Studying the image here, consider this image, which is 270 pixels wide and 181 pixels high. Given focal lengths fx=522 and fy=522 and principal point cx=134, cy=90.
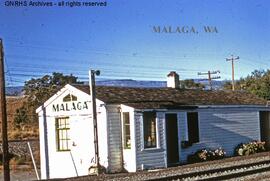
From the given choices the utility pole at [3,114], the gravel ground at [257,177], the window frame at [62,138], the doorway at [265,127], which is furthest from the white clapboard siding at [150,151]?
the doorway at [265,127]

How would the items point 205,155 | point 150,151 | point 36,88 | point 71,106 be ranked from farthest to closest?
point 36,88
point 205,155
point 71,106
point 150,151

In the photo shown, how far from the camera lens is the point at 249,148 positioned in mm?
27938

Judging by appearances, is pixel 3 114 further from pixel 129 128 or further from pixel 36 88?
pixel 36 88

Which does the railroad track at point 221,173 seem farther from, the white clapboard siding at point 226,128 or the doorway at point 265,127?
the doorway at point 265,127

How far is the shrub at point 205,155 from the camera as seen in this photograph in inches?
983

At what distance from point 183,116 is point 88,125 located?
4.72 meters

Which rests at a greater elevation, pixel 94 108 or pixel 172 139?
pixel 94 108

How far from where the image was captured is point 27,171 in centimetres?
3059

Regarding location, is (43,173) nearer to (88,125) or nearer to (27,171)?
(88,125)

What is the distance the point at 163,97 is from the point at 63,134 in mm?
5193

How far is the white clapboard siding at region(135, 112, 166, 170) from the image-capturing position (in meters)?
22.1

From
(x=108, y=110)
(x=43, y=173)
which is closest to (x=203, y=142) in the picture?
(x=108, y=110)

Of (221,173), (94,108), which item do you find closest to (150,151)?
(94,108)

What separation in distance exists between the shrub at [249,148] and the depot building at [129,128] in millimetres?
457
